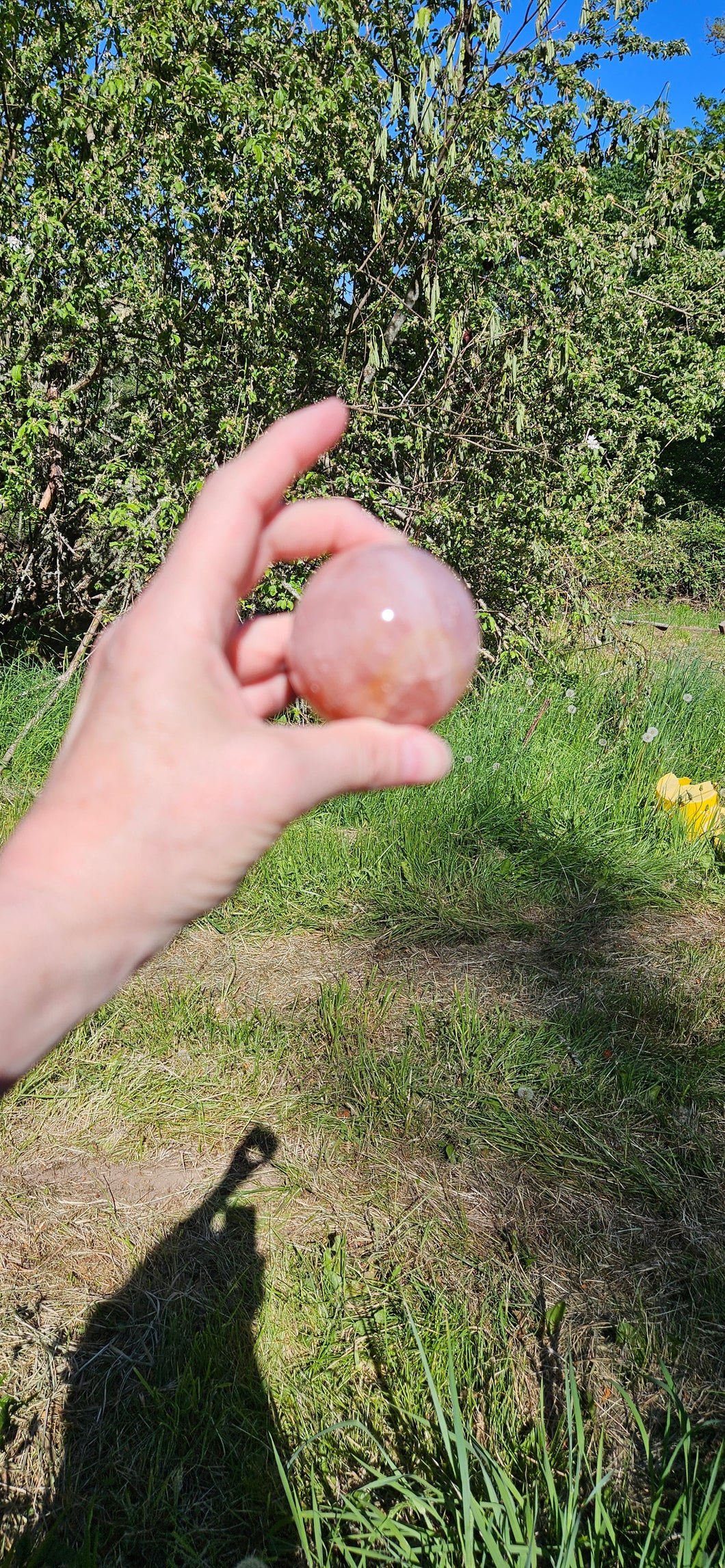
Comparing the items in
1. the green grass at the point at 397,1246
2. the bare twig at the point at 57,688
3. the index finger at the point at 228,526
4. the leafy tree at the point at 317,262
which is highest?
the leafy tree at the point at 317,262

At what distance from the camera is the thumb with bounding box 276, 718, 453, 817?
99 cm

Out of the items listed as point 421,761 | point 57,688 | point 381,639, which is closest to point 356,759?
point 421,761

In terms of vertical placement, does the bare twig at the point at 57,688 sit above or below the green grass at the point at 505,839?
above

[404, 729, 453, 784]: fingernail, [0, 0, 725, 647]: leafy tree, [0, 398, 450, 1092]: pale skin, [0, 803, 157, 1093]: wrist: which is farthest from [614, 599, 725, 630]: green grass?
[0, 803, 157, 1093]: wrist

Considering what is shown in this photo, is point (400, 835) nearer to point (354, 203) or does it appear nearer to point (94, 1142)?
point (94, 1142)

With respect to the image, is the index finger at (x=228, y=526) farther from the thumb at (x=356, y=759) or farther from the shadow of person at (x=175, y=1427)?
the shadow of person at (x=175, y=1427)

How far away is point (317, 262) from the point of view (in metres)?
3.99

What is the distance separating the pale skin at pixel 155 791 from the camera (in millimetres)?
946

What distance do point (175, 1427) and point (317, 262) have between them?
423cm

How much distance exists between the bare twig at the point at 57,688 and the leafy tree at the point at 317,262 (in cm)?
28

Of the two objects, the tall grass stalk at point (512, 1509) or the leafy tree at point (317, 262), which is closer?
the tall grass stalk at point (512, 1509)

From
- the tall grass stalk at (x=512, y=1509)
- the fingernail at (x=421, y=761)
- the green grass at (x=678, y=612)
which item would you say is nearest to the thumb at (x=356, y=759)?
the fingernail at (x=421, y=761)

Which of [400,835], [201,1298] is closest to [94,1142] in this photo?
[201,1298]

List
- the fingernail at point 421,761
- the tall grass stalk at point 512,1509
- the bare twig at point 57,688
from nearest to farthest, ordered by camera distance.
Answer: the fingernail at point 421,761
the tall grass stalk at point 512,1509
the bare twig at point 57,688
